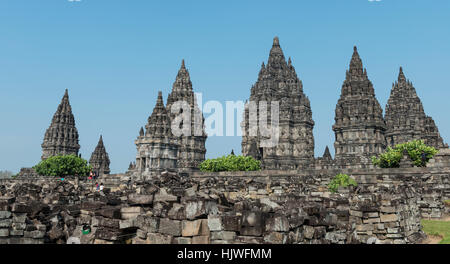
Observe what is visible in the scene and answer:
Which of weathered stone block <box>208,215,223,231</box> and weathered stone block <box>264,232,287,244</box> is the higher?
weathered stone block <box>208,215,223,231</box>

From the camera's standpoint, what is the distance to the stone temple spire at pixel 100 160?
9350cm

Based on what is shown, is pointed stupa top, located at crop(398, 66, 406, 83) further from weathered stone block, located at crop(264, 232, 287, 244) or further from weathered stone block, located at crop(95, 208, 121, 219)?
weathered stone block, located at crop(95, 208, 121, 219)

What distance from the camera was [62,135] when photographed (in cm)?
9206

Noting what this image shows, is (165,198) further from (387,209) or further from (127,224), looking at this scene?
(387,209)

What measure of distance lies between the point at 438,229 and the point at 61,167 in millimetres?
71240

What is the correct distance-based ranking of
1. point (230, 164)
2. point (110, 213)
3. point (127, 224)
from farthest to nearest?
point (230, 164), point (110, 213), point (127, 224)

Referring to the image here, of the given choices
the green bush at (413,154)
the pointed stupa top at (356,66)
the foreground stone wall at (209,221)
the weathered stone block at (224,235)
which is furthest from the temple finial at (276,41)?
the weathered stone block at (224,235)

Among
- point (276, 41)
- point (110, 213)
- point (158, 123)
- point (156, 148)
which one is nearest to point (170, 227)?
point (110, 213)

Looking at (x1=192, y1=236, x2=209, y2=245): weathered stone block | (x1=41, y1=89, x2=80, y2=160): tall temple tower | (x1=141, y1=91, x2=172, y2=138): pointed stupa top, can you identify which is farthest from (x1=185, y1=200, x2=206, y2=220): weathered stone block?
(x1=41, y1=89, x2=80, y2=160): tall temple tower

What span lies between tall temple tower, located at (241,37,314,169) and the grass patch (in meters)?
60.2

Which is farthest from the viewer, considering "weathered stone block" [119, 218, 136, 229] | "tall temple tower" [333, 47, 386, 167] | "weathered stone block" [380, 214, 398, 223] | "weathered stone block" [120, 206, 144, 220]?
"tall temple tower" [333, 47, 386, 167]

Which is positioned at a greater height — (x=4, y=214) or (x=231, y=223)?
(x=231, y=223)

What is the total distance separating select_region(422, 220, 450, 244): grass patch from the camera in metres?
13.4

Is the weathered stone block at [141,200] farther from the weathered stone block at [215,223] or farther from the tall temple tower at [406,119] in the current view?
the tall temple tower at [406,119]
